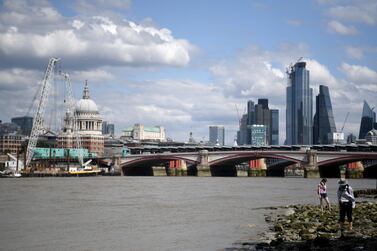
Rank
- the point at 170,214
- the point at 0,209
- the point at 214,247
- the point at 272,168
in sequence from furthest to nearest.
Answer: the point at 272,168
the point at 0,209
the point at 170,214
the point at 214,247

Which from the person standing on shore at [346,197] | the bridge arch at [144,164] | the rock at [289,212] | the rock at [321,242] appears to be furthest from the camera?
the bridge arch at [144,164]

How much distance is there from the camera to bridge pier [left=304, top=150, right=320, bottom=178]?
134 m

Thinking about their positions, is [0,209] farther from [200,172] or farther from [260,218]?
[200,172]

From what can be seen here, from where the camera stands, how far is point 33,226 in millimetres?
35688

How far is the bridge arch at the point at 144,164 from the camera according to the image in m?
165

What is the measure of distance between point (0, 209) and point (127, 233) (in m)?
20.4

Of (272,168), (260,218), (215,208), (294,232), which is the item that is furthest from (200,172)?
(294,232)

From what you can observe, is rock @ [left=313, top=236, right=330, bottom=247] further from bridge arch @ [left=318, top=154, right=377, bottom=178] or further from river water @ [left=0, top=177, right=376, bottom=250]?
bridge arch @ [left=318, top=154, right=377, bottom=178]

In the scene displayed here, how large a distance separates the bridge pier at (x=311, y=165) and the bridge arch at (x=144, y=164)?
3724 centimetres

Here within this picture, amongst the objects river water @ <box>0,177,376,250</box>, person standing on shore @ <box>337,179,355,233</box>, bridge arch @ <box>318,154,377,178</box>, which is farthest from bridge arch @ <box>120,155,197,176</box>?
person standing on shore @ <box>337,179,355,233</box>

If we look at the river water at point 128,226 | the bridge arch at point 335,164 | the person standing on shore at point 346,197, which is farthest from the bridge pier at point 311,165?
the person standing on shore at point 346,197

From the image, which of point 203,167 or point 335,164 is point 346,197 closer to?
point 335,164

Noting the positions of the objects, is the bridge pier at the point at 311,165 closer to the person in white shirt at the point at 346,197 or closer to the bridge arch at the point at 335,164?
the bridge arch at the point at 335,164

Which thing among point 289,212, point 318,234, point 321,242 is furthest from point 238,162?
point 321,242
